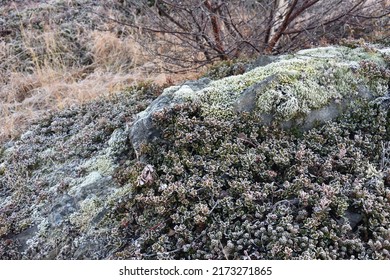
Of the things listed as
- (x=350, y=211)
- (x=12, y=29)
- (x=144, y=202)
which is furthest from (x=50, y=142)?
(x=12, y=29)

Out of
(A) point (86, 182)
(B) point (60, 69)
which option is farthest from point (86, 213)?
(B) point (60, 69)

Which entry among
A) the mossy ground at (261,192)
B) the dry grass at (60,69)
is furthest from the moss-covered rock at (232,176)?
the dry grass at (60,69)

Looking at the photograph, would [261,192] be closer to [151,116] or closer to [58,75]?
[151,116]

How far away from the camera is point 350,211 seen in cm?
210

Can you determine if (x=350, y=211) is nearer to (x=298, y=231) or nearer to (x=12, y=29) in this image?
(x=298, y=231)

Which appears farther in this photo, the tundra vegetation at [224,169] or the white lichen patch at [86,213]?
the white lichen patch at [86,213]

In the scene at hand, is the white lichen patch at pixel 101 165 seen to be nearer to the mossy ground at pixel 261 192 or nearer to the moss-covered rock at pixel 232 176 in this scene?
the moss-covered rock at pixel 232 176

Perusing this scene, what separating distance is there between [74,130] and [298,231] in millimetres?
2217

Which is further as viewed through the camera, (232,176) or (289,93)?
(289,93)

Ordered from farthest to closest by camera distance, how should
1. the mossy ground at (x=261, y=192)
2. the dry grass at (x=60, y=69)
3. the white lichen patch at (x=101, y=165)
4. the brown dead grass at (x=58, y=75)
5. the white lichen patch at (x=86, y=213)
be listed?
1. the dry grass at (x=60, y=69)
2. the brown dead grass at (x=58, y=75)
3. the white lichen patch at (x=101, y=165)
4. the white lichen patch at (x=86, y=213)
5. the mossy ground at (x=261, y=192)

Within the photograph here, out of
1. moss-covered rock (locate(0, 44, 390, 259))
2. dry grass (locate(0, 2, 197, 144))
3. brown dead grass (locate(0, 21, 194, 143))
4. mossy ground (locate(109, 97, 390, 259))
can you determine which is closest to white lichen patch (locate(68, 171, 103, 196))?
moss-covered rock (locate(0, 44, 390, 259))

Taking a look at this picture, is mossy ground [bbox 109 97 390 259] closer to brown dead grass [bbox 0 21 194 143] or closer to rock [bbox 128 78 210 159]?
rock [bbox 128 78 210 159]

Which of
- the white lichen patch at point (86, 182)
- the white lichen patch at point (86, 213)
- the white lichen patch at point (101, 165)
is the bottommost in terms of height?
the white lichen patch at point (86, 213)

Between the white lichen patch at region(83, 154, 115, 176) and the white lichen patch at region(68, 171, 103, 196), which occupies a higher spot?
the white lichen patch at region(83, 154, 115, 176)
